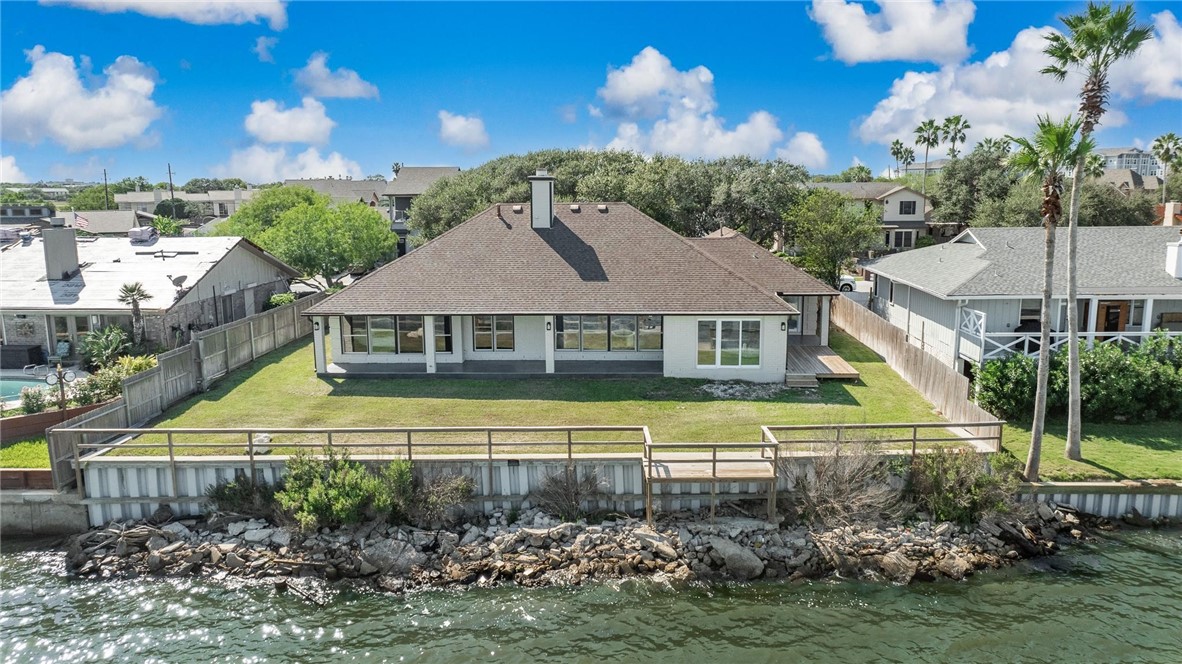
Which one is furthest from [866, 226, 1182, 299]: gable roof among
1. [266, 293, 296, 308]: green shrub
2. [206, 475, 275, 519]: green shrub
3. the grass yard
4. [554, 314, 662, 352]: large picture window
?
[266, 293, 296, 308]: green shrub

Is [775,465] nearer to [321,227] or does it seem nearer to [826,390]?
[826,390]

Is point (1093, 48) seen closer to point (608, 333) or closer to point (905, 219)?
point (608, 333)

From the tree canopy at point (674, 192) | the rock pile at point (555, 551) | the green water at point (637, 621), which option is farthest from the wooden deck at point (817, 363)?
the tree canopy at point (674, 192)

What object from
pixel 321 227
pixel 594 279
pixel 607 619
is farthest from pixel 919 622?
pixel 321 227

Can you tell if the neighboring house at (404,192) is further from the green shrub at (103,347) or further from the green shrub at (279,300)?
the green shrub at (103,347)

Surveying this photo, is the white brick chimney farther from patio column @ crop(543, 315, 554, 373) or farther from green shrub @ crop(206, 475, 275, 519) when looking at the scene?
green shrub @ crop(206, 475, 275, 519)
